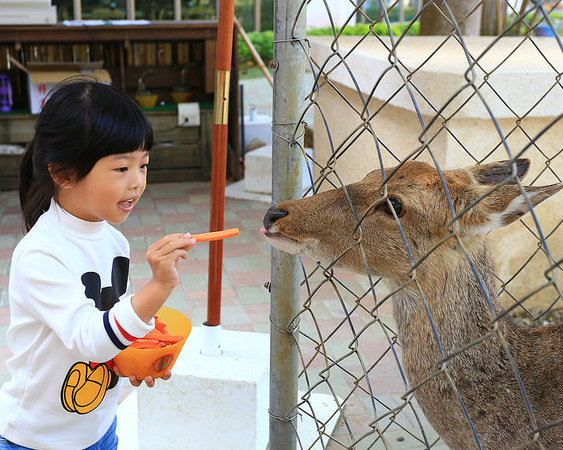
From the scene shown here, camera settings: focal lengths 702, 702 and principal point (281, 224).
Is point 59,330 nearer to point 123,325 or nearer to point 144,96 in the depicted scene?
point 123,325

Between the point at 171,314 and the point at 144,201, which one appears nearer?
Answer: the point at 171,314

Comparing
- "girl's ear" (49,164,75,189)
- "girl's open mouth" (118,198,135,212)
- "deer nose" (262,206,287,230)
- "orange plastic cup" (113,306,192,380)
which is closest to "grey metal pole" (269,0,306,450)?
"deer nose" (262,206,287,230)

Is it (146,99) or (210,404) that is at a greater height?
(146,99)

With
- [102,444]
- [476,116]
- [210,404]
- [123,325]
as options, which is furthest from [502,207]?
[476,116]

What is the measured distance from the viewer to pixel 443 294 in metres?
2.02

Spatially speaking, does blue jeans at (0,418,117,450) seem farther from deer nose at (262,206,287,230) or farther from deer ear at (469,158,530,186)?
deer ear at (469,158,530,186)

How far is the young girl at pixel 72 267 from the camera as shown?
1711 millimetres

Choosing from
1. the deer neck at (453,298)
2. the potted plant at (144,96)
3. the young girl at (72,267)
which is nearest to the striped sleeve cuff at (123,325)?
the young girl at (72,267)

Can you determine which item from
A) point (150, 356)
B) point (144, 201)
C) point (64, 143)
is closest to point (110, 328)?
point (150, 356)

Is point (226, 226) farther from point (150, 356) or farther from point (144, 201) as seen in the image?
point (150, 356)

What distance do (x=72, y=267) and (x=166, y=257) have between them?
0.30 m

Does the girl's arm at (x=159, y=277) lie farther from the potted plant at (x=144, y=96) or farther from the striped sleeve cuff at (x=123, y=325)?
the potted plant at (x=144, y=96)

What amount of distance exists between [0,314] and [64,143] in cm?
296

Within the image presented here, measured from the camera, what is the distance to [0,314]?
4398 mm
